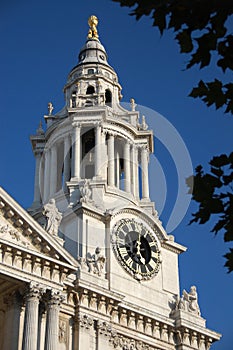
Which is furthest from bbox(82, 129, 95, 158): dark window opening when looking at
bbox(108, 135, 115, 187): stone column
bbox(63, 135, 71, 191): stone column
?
bbox(108, 135, 115, 187): stone column

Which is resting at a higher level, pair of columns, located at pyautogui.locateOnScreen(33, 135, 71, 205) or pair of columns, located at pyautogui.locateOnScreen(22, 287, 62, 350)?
pair of columns, located at pyautogui.locateOnScreen(33, 135, 71, 205)

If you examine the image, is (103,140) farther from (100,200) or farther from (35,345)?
(35,345)

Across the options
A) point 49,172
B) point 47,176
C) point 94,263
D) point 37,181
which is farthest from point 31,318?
point 37,181

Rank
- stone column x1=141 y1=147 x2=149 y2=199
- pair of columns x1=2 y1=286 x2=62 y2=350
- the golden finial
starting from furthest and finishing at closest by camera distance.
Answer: the golden finial → stone column x1=141 y1=147 x2=149 y2=199 → pair of columns x1=2 y1=286 x2=62 y2=350

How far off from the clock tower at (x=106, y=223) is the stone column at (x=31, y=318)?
230 cm

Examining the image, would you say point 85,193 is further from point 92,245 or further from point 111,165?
point 111,165

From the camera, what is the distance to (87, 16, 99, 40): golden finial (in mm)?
51031

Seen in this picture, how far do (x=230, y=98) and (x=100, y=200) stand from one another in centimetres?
2943

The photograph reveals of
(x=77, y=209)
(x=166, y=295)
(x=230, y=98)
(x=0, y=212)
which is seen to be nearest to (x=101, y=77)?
(x=77, y=209)

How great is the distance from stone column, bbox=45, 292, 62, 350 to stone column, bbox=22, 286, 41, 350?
649 mm

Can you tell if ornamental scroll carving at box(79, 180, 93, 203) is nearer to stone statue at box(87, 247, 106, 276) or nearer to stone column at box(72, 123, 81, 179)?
stone column at box(72, 123, 81, 179)

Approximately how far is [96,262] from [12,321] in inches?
257

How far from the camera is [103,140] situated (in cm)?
4250

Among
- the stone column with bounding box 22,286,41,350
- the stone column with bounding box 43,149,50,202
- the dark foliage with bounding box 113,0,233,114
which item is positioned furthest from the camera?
the stone column with bounding box 43,149,50,202
